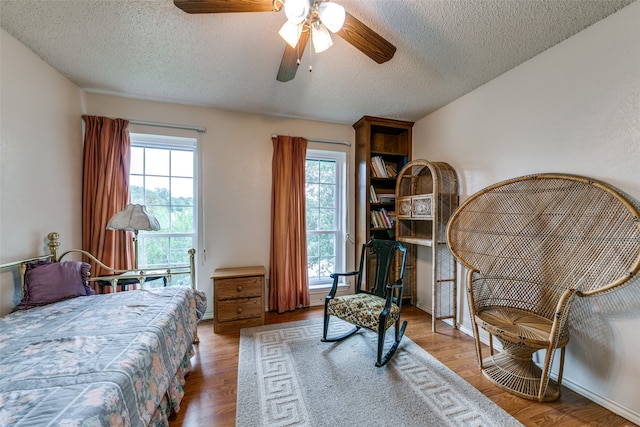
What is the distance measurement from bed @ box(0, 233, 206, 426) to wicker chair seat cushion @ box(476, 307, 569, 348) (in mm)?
2003

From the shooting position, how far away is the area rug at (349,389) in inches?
55.7

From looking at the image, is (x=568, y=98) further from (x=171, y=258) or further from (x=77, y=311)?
(x=171, y=258)

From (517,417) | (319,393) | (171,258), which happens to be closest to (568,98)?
(517,417)

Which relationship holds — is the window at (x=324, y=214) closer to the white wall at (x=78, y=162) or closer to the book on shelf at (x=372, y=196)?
the white wall at (x=78, y=162)

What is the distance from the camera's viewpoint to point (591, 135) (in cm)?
160

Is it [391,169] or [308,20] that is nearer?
[308,20]

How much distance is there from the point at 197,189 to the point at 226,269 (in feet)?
3.15

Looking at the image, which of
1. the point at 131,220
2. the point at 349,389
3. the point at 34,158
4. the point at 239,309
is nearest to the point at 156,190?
the point at 131,220

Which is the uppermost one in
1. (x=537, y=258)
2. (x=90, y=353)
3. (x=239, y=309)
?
(x=537, y=258)

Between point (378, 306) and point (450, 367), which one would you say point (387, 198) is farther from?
point (450, 367)

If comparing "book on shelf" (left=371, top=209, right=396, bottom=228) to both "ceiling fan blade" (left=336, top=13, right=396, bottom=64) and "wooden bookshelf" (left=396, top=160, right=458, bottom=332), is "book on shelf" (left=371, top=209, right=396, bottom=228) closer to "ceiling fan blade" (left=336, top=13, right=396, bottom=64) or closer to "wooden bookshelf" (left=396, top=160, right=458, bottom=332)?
"wooden bookshelf" (left=396, top=160, right=458, bottom=332)

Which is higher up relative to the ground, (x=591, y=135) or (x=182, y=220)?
(x=591, y=135)

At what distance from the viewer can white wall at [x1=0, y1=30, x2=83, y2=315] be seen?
5.41 ft

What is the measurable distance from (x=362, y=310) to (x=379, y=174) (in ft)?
5.73
